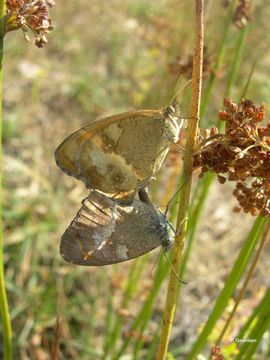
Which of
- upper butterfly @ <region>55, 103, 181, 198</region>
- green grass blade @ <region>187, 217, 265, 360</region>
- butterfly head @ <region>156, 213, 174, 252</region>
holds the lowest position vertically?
green grass blade @ <region>187, 217, 265, 360</region>

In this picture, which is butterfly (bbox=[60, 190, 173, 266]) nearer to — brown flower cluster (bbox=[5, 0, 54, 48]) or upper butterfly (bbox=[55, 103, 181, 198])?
upper butterfly (bbox=[55, 103, 181, 198])

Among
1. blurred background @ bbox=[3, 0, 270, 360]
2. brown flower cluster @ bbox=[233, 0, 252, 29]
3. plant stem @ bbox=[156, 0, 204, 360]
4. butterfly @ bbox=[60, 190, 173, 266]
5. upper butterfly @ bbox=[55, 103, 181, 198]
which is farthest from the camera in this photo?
blurred background @ bbox=[3, 0, 270, 360]

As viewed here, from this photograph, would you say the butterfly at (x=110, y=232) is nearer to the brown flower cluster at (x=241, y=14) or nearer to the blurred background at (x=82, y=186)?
the blurred background at (x=82, y=186)

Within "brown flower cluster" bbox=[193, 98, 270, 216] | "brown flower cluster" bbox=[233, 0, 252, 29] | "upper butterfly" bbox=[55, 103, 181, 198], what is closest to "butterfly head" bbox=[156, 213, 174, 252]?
"upper butterfly" bbox=[55, 103, 181, 198]

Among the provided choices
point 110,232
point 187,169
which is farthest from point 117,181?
point 187,169

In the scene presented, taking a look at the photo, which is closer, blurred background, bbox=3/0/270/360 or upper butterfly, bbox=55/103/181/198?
upper butterfly, bbox=55/103/181/198
